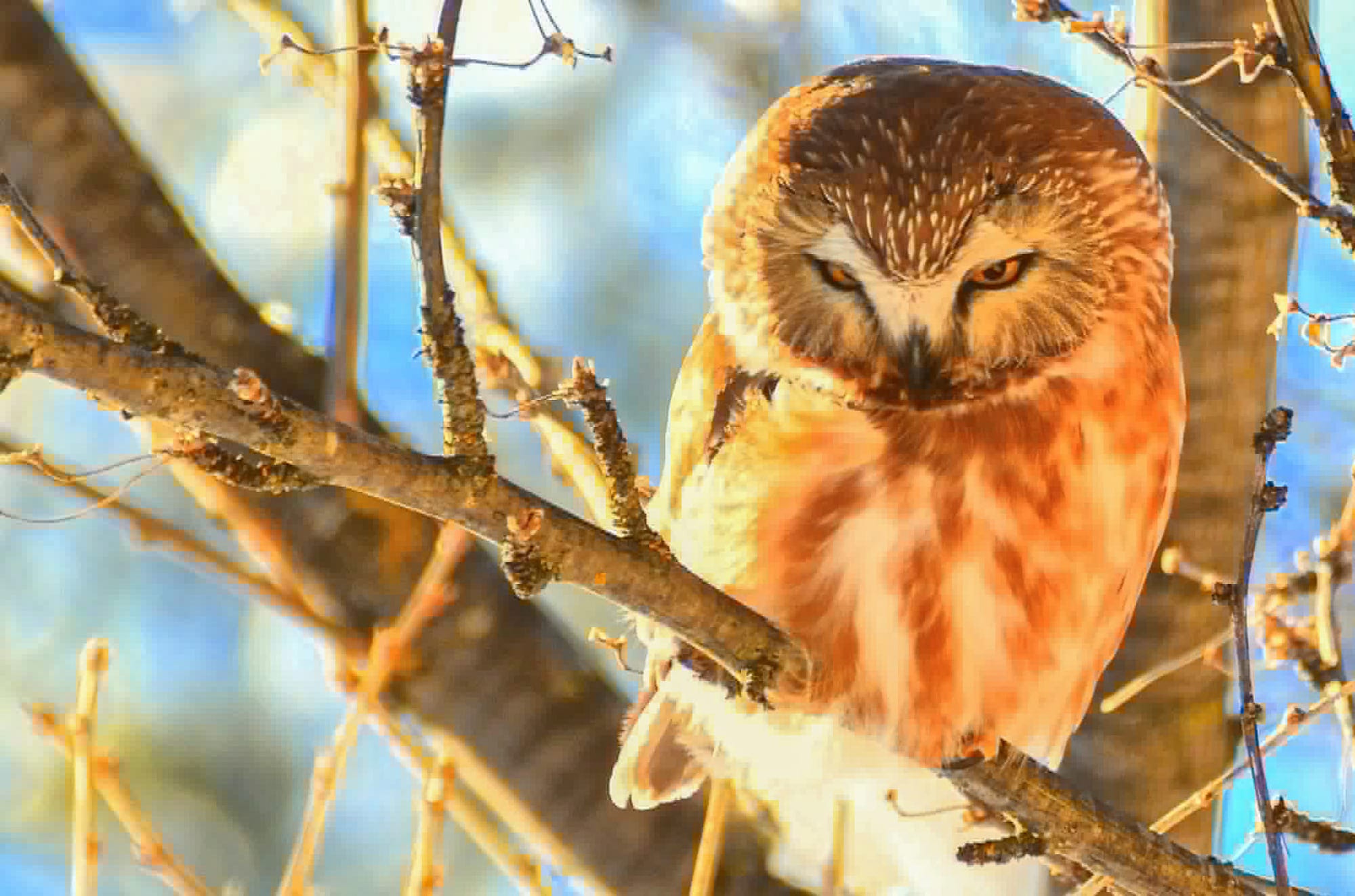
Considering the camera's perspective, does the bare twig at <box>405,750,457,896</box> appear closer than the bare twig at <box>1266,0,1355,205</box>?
No

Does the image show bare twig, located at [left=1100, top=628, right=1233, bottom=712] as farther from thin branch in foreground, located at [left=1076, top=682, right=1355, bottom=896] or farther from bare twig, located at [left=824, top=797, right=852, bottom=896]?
bare twig, located at [left=824, top=797, right=852, bottom=896]

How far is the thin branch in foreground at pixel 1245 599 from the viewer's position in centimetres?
172

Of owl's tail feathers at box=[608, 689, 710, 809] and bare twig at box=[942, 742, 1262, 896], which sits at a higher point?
owl's tail feathers at box=[608, 689, 710, 809]

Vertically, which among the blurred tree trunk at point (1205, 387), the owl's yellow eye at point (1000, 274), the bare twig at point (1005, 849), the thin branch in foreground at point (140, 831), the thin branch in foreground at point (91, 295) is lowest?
the thin branch in foreground at point (91, 295)

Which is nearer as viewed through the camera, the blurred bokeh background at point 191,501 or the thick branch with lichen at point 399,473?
the thick branch with lichen at point 399,473

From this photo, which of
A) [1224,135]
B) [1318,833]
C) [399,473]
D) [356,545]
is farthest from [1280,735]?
[356,545]

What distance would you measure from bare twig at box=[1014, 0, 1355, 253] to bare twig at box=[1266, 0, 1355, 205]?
1.3 inches

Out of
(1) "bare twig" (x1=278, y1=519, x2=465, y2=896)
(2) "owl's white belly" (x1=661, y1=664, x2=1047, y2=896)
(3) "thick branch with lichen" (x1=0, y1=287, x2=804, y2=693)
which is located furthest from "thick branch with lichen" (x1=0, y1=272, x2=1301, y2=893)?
(1) "bare twig" (x1=278, y1=519, x2=465, y2=896)

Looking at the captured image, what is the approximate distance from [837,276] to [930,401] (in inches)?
8.8

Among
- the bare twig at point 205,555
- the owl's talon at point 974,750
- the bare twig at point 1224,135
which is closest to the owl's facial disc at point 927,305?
the bare twig at point 1224,135

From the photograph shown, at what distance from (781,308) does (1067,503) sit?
50 centimetres

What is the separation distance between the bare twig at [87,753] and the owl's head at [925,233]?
1027 millimetres

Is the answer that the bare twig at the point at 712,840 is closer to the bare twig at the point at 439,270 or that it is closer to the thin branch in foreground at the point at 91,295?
the bare twig at the point at 439,270

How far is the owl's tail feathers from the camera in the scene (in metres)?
2.84
